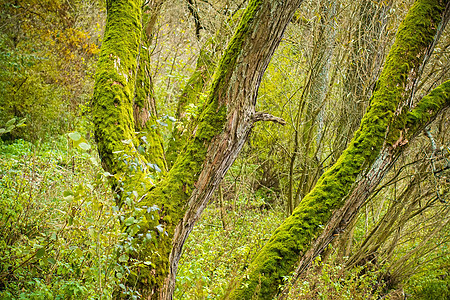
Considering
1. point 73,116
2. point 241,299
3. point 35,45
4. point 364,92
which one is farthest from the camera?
point 73,116

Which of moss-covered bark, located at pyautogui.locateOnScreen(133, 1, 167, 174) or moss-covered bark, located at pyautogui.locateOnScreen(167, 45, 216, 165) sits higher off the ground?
moss-covered bark, located at pyautogui.locateOnScreen(167, 45, 216, 165)

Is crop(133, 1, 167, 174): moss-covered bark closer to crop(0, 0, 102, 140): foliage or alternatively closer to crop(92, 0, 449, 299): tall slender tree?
crop(92, 0, 449, 299): tall slender tree

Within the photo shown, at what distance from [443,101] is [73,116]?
970cm

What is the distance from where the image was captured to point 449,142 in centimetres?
505

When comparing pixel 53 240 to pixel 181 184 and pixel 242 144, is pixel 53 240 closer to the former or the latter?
pixel 181 184

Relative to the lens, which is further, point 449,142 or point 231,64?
point 449,142

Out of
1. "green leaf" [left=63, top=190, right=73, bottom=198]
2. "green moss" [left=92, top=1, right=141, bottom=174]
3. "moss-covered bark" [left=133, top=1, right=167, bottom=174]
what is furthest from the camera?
"moss-covered bark" [left=133, top=1, right=167, bottom=174]

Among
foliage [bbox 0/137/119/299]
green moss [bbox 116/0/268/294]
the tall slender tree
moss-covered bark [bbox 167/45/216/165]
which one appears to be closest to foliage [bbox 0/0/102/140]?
moss-covered bark [bbox 167/45/216/165]

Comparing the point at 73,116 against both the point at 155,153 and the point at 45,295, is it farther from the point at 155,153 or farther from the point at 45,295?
the point at 45,295

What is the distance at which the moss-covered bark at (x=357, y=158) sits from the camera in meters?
2.64

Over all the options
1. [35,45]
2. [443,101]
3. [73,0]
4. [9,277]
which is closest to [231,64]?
[443,101]

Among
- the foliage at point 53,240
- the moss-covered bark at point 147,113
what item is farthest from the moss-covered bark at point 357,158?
the moss-covered bark at point 147,113

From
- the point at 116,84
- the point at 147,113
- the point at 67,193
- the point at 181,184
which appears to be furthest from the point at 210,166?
the point at 147,113

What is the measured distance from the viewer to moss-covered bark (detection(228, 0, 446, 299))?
264 cm
